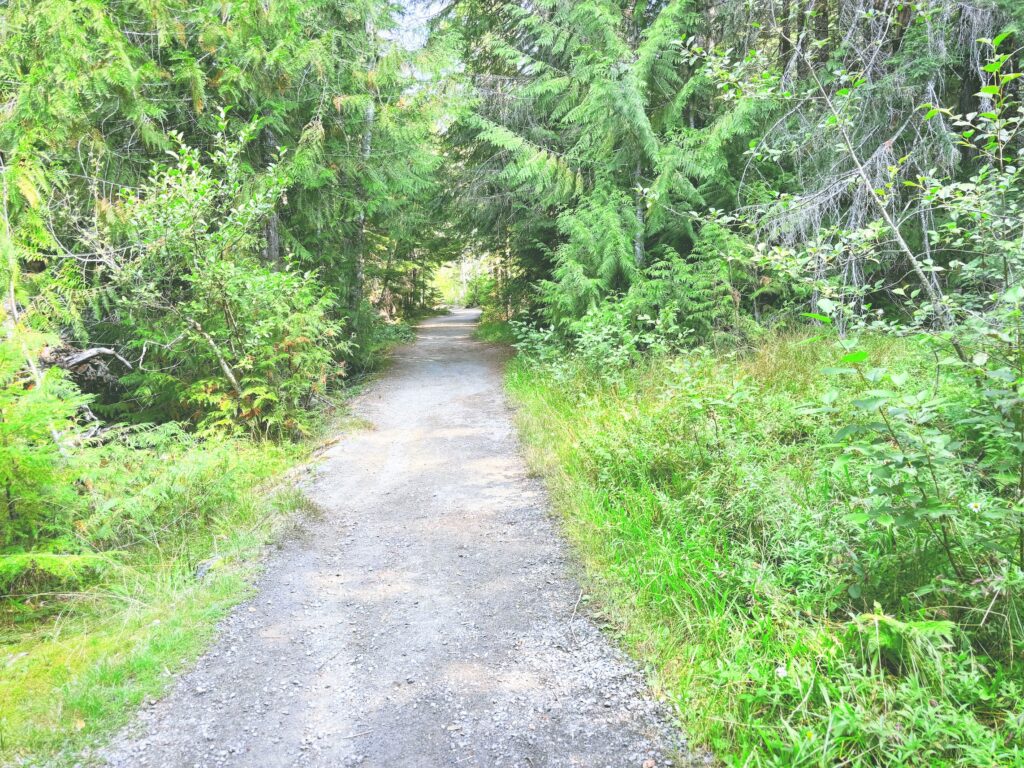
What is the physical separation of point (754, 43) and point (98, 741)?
11.3 metres

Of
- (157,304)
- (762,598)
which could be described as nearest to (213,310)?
(157,304)

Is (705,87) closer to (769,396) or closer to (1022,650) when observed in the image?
(769,396)

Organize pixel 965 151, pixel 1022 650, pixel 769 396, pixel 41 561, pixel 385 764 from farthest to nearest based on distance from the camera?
pixel 965 151 → pixel 769 396 → pixel 41 561 → pixel 385 764 → pixel 1022 650

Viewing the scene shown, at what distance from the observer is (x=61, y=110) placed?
5.35 meters

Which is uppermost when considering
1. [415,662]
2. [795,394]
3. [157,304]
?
[157,304]

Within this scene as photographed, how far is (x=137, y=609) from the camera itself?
3461 millimetres

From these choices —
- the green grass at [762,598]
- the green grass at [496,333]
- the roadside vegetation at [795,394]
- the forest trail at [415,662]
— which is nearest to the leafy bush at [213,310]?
the forest trail at [415,662]

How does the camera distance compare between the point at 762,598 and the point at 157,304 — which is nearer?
the point at 762,598

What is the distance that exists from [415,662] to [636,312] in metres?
6.71

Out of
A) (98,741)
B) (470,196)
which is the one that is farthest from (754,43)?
(98,741)

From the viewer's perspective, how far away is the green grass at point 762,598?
2.00m

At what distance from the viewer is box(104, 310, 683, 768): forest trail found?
7.99ft

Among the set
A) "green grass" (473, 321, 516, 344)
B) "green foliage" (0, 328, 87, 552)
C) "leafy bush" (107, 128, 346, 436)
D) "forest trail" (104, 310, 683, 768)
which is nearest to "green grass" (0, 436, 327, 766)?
"forest trail" (104, 310, 683, 768)

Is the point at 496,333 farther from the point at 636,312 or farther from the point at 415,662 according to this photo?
the point at 415,662
